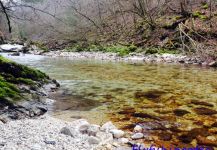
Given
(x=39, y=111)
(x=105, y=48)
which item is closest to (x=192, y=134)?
(x=39, y=111)

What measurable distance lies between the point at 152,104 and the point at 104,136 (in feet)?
9.89

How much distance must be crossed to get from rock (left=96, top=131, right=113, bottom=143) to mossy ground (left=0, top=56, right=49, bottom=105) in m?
2.53

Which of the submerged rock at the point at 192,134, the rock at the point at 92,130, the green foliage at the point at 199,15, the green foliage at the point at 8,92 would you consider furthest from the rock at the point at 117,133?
the green foliage at the point at 199,15

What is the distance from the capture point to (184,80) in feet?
41.1

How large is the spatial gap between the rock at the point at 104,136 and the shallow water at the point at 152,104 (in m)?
0.60

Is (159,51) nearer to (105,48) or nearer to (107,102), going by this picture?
(105,48)

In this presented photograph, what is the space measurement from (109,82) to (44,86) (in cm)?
275

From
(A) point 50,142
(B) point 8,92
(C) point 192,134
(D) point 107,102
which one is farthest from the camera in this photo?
(D) point 107,102

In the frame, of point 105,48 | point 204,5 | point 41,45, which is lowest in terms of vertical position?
point 105,48

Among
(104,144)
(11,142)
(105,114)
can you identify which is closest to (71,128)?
(104,144)

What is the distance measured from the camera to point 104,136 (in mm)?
5426

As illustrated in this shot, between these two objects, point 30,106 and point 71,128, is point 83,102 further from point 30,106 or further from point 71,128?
point 71,128

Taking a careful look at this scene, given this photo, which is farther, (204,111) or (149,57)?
(149,57)

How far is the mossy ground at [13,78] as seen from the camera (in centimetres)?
730
